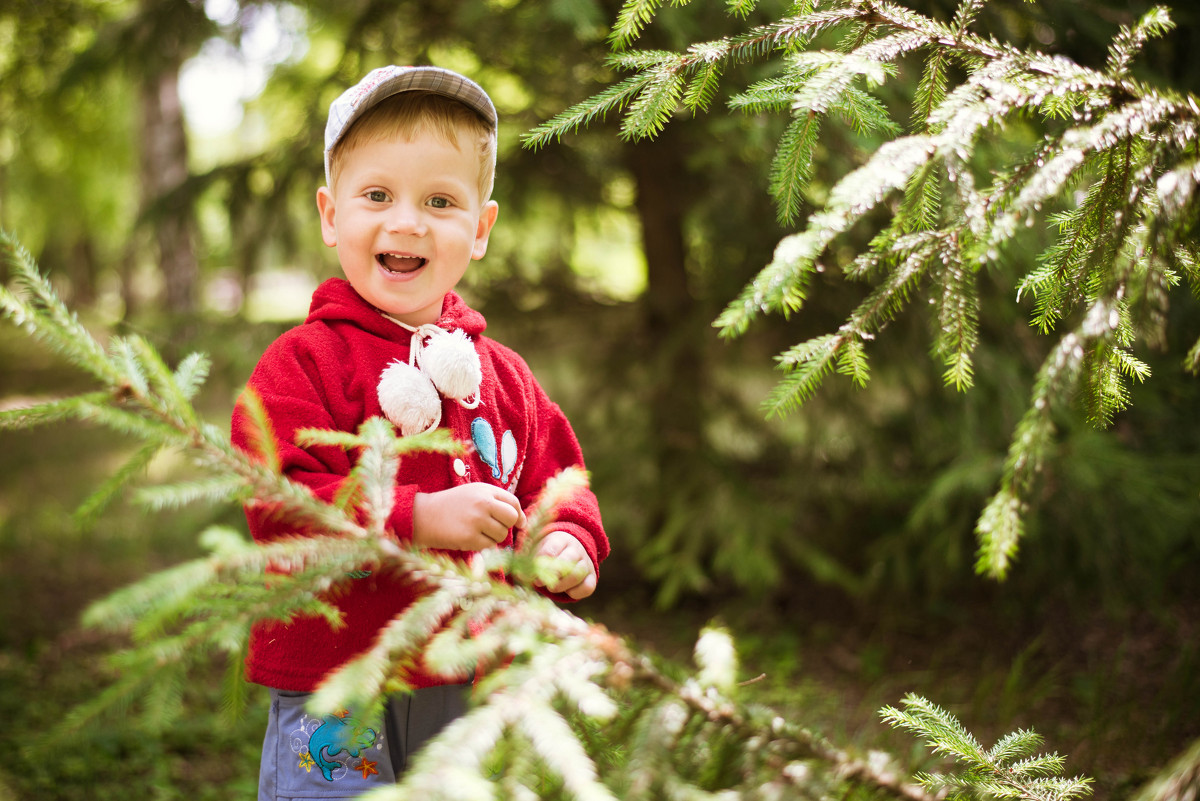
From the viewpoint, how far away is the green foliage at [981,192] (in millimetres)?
1164

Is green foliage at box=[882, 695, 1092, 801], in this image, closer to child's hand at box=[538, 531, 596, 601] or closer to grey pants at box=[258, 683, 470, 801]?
child's hand at box=[538, 531, 596, 601]

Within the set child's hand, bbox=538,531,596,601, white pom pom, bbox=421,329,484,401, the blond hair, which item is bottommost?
child's hand, bbox=538,531,596,601

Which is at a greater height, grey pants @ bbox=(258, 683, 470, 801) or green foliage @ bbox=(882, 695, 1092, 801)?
green foliage @ bbox=(882, 695, 1092, 801)

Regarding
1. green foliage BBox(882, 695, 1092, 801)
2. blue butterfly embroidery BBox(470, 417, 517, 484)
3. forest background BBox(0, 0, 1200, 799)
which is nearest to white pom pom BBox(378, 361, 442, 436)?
blue butterfly embroidery BBox(470, 417, 517, 484)

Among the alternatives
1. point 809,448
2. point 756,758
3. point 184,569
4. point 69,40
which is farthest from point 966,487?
point 69,40

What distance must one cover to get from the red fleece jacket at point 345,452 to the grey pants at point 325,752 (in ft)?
0.25

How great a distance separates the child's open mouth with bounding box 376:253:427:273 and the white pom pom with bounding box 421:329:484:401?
185 millimetres

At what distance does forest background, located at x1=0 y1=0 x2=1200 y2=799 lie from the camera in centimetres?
373

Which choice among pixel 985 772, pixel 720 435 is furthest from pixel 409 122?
pixel 720 435

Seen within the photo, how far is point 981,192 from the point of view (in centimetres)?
137

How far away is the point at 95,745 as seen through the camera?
3.76m

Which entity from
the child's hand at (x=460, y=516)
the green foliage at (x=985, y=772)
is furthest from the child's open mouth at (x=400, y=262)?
the green foliage at (x=985, y=772)

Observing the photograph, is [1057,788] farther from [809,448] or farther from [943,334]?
[809,448]

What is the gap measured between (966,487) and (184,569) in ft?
12.5
